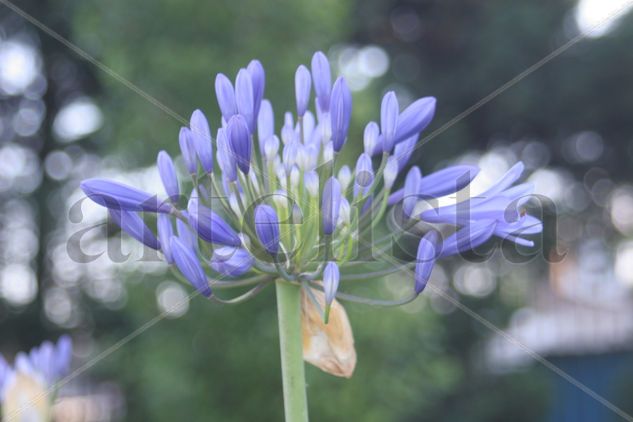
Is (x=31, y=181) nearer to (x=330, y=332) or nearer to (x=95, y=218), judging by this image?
(x=95, y=218)

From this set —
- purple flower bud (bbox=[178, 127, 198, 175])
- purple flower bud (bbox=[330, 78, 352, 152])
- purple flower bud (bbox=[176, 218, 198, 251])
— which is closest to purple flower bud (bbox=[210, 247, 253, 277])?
purple flower bud (bbox=[176, 218, 198, 251])

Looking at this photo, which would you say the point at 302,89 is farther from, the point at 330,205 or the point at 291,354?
the point at 291,354

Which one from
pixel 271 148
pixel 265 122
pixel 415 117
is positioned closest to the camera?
pixel 415 117

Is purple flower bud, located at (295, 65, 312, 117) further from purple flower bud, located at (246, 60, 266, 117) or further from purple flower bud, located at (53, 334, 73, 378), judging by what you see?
purple flower bud, located at (53, 334, 73, 378)

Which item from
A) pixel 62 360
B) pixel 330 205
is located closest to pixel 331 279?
pixel 330 205

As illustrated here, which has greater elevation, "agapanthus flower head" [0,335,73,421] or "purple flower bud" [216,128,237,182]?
"purple flower bud" [216,128,237,182]

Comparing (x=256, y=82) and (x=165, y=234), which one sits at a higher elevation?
(x=256, y=82)
